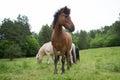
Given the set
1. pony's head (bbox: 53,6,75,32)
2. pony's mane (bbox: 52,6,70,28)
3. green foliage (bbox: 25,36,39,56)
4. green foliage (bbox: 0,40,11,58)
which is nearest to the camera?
pony's head (bbox: 53,6,75,32)

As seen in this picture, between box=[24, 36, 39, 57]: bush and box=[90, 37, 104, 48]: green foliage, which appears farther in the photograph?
box=[90, 37, 104, 48]: green foliage

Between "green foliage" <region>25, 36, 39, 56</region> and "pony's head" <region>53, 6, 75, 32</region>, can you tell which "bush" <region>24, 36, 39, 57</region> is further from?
"pony's head" <region>53, 6, 75, 32</region>

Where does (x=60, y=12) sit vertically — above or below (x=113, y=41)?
below

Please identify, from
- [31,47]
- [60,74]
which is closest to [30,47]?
[31,47]

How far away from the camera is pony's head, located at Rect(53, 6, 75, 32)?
333 inches

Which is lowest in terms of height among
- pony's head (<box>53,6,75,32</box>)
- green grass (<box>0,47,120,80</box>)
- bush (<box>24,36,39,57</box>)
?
green grass (<box>0,47,120,80</box>)

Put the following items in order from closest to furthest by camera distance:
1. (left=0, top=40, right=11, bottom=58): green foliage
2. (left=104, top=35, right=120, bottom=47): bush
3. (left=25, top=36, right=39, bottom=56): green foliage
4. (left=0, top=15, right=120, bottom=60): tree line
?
1. (left=0, top=40, right=11, bottom=58): green foliage
2. (left=0, top=15, right=120, bottom=60): tree line
3. (left=25, top=36, right=39, bottom=56): green foliage
4. (left=104, top=35, right=120, bottom=47): bush

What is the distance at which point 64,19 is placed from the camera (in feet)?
28.8

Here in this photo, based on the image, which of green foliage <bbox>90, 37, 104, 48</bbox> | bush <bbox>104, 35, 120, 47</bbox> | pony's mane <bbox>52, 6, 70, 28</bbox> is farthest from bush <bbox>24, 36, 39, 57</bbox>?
pony's mane <bbox>52, 6, 70, 28</bbox>

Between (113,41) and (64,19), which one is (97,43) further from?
(64,19)

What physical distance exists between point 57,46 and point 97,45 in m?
85.5

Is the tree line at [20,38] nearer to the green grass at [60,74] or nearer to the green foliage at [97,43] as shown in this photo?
the green foliage at [97,43]

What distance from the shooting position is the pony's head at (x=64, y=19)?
8455 millimetres

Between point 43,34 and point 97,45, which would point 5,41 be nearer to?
point 43,34
